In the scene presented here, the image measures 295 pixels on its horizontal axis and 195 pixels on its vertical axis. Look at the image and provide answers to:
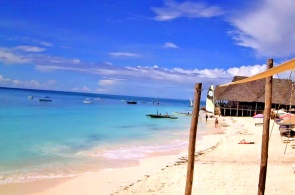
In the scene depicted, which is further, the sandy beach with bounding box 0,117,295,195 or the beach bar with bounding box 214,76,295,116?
the beach bar with bounding box 214,76,295,116

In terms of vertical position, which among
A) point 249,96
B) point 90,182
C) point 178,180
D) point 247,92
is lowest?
point 90,182

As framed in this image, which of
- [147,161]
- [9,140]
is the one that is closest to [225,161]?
[147,161]

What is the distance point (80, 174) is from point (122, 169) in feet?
5.44

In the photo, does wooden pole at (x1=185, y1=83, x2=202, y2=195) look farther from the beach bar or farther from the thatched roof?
the thatched roof

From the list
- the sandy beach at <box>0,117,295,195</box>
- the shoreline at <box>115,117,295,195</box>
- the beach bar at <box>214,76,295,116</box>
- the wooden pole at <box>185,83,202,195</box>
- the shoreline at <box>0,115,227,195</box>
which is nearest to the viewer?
the wooden pole at <box>185,83,202,195</box>

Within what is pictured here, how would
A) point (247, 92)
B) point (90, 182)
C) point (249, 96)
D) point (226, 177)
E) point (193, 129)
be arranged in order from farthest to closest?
point (247, 92)
point (249, 96)
point (90, 182)
point (226, 177)
point (193, 129)

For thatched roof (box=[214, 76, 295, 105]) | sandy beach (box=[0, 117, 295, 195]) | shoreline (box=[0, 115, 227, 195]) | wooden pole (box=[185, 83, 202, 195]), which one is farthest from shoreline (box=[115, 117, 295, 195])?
thatched roof (box=[214, 76, 295, 105])

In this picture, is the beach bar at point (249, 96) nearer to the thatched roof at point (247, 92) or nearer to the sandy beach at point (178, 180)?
the thatched roof at point (247, 92)

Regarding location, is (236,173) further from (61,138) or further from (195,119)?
(61,138)

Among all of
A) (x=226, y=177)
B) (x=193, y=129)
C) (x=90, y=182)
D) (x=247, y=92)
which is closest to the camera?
(x=193, y=129)

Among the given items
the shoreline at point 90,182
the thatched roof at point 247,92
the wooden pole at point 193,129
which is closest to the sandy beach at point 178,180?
the shoreline at point 90,182

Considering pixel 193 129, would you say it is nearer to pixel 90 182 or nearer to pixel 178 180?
pixel 178 180

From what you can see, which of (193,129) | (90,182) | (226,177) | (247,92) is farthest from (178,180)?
(247,92)

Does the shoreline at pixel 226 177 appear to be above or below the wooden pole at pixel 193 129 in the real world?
below
